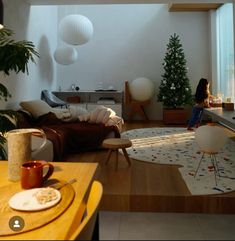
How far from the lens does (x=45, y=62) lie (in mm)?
6281

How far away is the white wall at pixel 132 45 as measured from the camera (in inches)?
288

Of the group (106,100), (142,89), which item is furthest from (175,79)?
(106,100)

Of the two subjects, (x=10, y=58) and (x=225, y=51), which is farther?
(x=225, y=51)

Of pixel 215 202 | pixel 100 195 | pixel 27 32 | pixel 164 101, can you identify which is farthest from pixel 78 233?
pixel 164 101

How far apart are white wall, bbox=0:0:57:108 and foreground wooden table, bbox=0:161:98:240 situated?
3.13 m

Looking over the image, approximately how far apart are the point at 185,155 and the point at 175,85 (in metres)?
3.36

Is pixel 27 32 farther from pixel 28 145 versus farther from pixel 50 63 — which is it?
pixel 28 145

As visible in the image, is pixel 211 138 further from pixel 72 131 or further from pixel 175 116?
pixel 175 116

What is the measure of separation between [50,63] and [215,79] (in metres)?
4.14

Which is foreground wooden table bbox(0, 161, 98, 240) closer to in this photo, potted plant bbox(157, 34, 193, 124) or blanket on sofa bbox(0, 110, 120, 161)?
blanket on sofa bbox(0, 110, 120, 161)

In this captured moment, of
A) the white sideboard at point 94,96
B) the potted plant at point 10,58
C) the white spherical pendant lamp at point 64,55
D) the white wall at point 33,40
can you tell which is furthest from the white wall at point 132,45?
the potted plant at point 10,58

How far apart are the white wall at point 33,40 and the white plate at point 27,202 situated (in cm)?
334

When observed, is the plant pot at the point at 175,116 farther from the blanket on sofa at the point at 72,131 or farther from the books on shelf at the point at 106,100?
the blanket on sofa at the point at 72,131

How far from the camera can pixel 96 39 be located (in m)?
7.46
